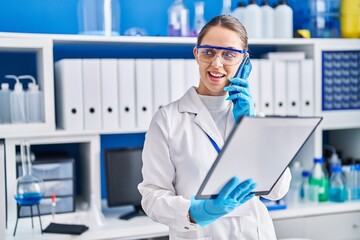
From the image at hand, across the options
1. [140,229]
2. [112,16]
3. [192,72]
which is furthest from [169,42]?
[140,229]

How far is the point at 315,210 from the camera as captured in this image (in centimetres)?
219

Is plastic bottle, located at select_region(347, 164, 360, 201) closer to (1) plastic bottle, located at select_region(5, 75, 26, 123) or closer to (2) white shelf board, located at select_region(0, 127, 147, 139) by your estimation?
(2) white shelf board, located at select_region(0, 127, 147, 139)

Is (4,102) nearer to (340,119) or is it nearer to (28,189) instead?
(28,189)

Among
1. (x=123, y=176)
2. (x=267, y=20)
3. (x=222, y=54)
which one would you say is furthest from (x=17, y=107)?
(x=267, y=20)

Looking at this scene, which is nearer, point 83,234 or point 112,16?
point 83,234

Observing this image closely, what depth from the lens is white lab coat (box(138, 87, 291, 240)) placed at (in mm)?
1393

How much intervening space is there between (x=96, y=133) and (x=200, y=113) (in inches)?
29.8

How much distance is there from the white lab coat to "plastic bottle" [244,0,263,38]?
969mm

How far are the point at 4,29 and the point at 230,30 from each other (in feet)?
4.28

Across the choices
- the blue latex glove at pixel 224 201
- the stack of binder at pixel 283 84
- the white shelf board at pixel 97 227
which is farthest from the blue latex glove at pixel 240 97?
the stack of binder at pixel 283 84

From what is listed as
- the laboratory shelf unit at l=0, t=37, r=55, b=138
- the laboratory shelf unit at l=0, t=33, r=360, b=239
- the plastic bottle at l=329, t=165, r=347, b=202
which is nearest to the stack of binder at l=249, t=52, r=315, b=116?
the laboratory shelf unit at l=0, t=33, r=360, b=239

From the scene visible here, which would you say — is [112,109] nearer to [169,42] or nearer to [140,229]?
[169,42]

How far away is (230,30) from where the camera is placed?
1424 mm

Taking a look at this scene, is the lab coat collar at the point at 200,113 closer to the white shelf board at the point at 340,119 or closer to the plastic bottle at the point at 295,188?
the plastic bottle at the point at 295,188
